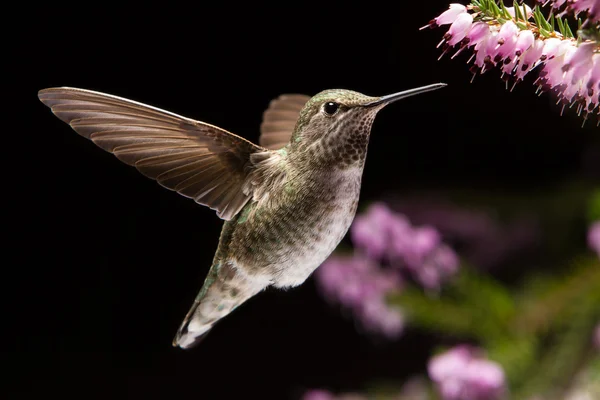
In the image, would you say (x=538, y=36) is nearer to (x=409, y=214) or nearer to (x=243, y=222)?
(x=243, y=222)

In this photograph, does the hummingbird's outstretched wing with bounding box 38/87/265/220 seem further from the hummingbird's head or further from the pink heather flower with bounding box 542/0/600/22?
the pink heather flower with bounding box 542/0/600/22

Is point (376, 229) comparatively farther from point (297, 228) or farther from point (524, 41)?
point (524, 41)

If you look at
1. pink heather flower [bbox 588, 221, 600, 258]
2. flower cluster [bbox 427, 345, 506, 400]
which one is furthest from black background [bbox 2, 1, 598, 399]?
A: flower cluster [bbox 427, 345, 506, 400]

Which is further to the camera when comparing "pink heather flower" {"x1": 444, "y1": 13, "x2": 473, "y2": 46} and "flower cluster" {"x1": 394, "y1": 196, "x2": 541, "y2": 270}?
"flower cluster" {"x1": 394, "y1": 196, "x2": 541, "y2": 270}

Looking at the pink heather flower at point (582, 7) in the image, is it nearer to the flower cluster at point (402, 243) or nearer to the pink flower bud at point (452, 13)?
the pink flower bud at point (452, 13)

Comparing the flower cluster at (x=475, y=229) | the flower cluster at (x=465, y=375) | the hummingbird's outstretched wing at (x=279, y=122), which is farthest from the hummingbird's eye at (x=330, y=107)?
the flower cluster at (x=475, y=229)

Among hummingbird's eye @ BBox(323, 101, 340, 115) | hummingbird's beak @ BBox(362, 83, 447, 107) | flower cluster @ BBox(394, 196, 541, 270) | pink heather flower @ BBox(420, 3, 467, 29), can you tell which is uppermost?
pink heather flower @ BBox(420, 3, 467, 29)

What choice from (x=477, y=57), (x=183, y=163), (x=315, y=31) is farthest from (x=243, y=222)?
(x=315, y=31)

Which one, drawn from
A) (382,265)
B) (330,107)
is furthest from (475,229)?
(330,107)
